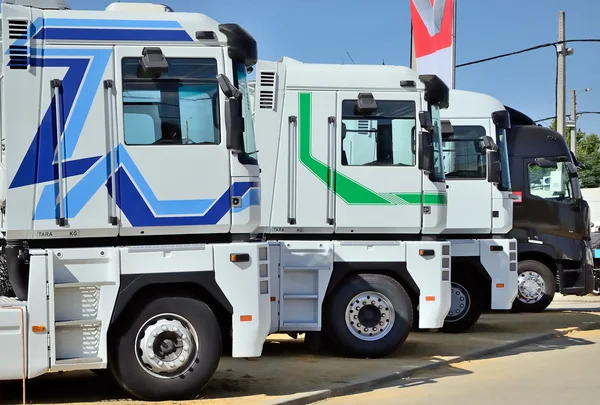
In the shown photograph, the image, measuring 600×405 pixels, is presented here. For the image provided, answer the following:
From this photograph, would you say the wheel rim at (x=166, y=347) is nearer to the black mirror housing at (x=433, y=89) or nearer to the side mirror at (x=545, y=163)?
the black mirror housing at (x=433, y=89)

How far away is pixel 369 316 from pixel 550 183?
786cm

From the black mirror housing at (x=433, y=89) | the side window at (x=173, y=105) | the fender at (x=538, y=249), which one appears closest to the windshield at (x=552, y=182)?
the fender at (x=538, y=249)

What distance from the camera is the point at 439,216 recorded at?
12742 mm

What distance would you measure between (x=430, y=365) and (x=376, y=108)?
331 centimetres

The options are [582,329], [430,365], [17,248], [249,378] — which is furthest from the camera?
[582,329]

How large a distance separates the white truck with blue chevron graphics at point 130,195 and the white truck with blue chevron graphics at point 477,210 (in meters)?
6.45

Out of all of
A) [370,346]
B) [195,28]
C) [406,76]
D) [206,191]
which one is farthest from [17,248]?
[406,76]

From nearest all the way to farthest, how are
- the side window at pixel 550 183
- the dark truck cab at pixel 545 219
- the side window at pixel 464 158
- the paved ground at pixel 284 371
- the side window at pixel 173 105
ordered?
the side window at pixel 173 105 → the paved ground at pixel 284 371 → the side window at pixel 464 158 → the dark truck cab at pixel 545 219 → the side window at pixel 550 183

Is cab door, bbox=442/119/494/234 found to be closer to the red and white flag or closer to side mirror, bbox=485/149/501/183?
side mirror, bbox=485/149/501/183

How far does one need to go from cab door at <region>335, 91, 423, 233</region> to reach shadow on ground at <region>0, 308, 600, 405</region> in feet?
5.70

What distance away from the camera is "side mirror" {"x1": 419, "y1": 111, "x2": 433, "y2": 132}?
495 inches

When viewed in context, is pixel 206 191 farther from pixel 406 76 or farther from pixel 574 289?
pixel 574 289

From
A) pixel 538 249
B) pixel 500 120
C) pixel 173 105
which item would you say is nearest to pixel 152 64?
pixel 173 105

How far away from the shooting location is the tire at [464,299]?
1545cm
